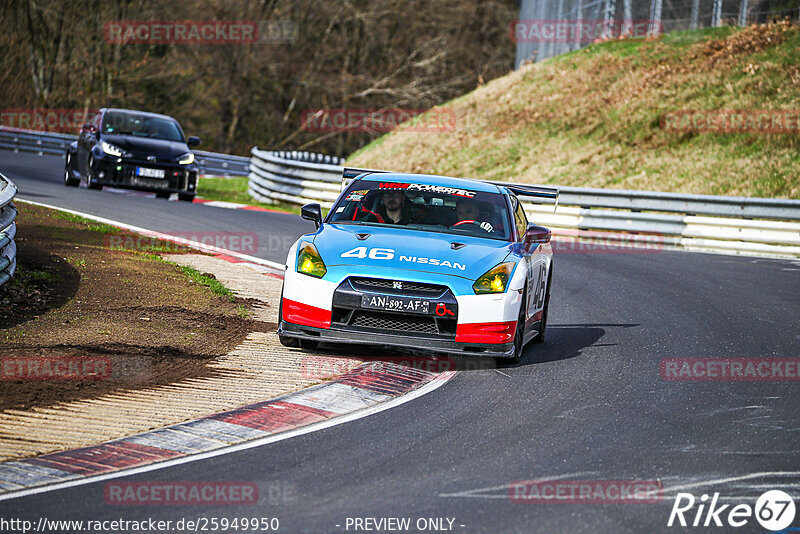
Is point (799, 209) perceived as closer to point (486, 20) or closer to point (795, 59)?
point (795, 59)

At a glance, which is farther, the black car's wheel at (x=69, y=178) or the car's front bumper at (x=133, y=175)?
the black car's wheel at (x=69, y=178)

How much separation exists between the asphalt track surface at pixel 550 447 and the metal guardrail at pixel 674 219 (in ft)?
28.7

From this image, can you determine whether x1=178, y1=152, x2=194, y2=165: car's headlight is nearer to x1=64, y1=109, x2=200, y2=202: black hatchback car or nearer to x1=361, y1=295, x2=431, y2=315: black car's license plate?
x1=64, y1=109, x2=200, y2=202: black hatchback car

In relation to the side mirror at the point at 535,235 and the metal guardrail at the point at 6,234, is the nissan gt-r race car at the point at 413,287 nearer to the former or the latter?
the side mirror at the point at 535,235

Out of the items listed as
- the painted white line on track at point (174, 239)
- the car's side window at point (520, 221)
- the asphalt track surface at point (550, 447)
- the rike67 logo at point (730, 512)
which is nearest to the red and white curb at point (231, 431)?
the asphalt track surface at point (550, 447)

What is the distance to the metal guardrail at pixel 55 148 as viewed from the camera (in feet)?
118

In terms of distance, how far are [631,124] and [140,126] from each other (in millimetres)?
13408

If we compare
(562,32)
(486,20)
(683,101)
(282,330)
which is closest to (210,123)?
(486,20)

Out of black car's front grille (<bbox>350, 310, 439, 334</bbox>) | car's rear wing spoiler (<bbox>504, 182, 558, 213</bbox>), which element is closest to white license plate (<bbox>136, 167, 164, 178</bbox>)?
car's rear wing spoiler (<bbox>504, 182, 558, 213</bbox>)

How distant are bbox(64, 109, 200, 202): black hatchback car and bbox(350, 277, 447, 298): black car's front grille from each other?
14.9 metres

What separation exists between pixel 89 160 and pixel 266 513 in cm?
1890

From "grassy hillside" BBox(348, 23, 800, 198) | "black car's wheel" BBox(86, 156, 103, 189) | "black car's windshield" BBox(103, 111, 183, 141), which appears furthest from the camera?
"grassy hillside" BBox(348, 23, 800, 198)

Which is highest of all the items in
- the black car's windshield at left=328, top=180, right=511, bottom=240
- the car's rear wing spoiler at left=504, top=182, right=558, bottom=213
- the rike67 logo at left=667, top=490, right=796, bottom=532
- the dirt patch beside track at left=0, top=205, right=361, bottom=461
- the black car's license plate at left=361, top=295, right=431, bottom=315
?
the car's rear wing spoiler at left=504, top=182, right=558, bottom=213

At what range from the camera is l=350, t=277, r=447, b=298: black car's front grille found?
823 cm
